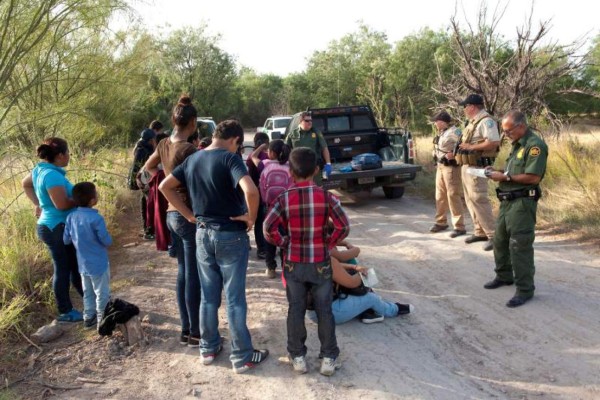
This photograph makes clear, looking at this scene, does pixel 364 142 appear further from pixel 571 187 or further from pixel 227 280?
pixel 227 280

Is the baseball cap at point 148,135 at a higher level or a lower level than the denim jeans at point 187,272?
higher

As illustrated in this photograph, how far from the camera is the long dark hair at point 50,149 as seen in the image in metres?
4.09

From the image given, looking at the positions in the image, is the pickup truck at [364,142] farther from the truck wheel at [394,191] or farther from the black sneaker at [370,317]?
the black sneaker at [370,317]

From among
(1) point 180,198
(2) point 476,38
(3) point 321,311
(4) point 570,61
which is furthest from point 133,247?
(4) point 570,61

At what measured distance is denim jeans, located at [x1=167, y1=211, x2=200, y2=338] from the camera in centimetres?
357

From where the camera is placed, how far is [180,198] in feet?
11.4

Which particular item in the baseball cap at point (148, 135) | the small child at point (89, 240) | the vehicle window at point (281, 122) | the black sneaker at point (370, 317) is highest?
the vehicle window at point (281, 122)

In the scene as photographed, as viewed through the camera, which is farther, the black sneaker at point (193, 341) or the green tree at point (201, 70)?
the green tree at point (201, 70)

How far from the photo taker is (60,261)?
4.30 meters

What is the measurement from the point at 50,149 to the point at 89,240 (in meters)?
0.87

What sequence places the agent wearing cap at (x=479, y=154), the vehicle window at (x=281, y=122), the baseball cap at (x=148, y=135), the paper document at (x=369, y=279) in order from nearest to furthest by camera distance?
the paper document at (x=369, y=279) → the agent wearing cap at (x=479, y=154) → the baseball cap at (x=148, y=135) → the vehicle window at (x=281, y=122)

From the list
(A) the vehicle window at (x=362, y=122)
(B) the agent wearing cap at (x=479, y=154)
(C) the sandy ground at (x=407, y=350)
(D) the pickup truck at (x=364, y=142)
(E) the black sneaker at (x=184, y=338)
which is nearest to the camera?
(C) the sandy ground at (x=407, y=350)

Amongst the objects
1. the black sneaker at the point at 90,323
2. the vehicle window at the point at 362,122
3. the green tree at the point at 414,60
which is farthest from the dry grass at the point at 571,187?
the green tree at the point at 414,60

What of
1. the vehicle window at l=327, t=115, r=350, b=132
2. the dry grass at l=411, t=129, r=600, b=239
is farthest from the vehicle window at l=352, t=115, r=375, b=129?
the dry grass at l=411, t=129, r=600, b=239
